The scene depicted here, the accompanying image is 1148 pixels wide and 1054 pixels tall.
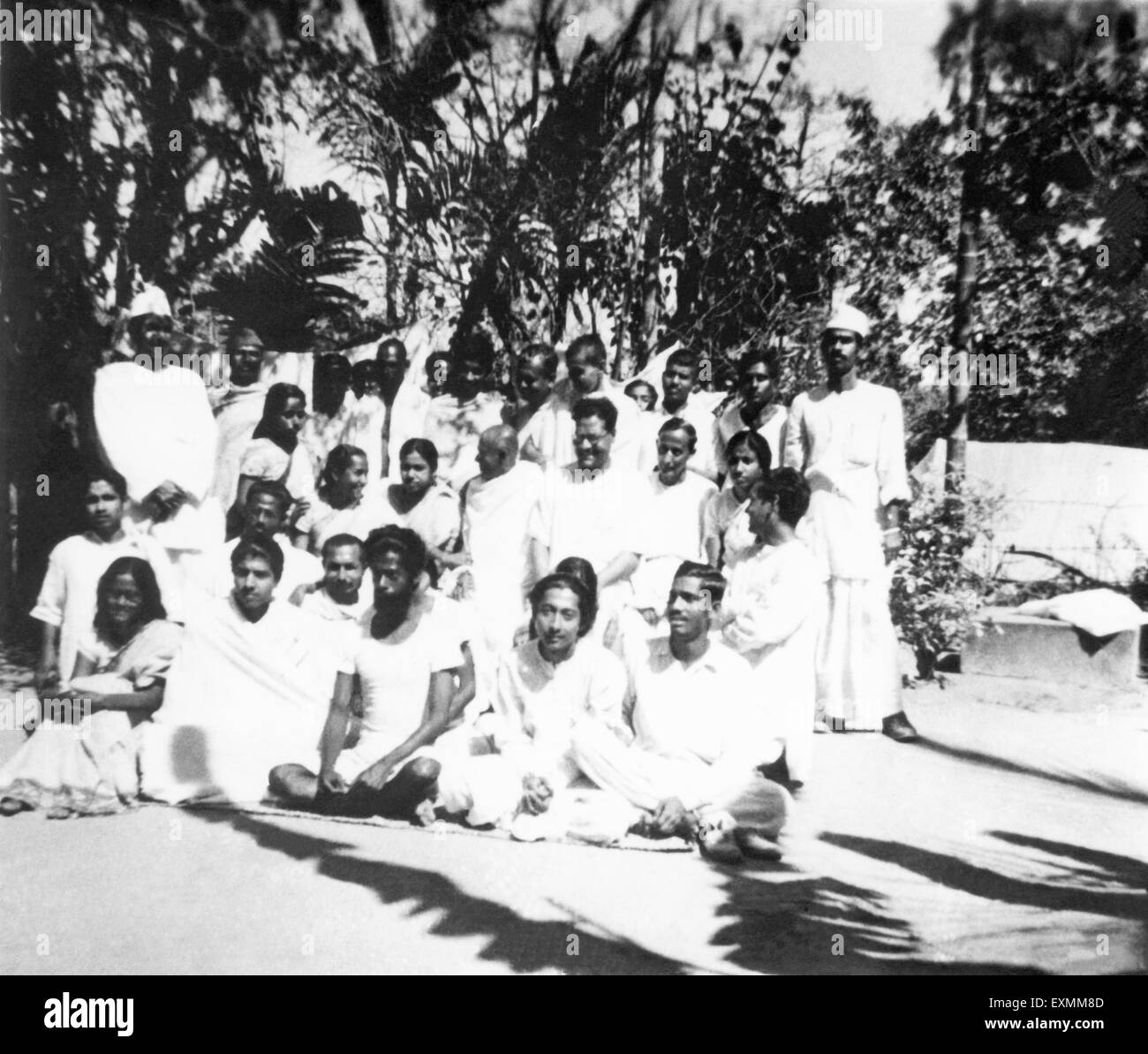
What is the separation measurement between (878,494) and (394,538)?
191 centimetres

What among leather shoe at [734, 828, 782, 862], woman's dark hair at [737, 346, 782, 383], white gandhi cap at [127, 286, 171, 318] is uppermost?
white gandhi cap at [127, 286, 171, 318]

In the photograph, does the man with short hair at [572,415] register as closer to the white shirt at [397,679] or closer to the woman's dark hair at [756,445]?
the woman's dark hair at [756,445]

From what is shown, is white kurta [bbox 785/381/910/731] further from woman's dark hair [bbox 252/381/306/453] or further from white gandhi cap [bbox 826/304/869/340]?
woman's dark hair [bbox 252/381/306/453]

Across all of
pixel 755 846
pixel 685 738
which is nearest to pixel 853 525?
pixel 685 738

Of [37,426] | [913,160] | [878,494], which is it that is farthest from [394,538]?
[913,160]

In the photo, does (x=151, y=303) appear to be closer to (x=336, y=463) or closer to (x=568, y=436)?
(x=336, y=463)

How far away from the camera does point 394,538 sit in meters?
4.79

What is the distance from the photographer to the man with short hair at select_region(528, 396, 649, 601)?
4.89 metres

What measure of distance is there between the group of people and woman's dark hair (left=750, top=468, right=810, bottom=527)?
0.01 m

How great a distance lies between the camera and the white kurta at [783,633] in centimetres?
473

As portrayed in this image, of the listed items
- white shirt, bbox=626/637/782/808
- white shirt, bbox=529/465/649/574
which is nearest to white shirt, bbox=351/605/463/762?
white shirt, bbox=529/465/649/574

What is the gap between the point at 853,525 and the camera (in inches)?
194

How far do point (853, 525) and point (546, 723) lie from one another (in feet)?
4.71

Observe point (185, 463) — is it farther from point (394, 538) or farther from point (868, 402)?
point (868, 402)
